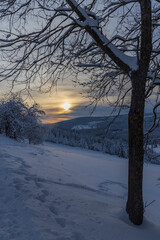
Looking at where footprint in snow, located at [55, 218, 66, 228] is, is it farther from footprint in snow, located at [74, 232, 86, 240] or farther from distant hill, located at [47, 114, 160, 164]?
distant hill, located at [47, 114, 160, 164]

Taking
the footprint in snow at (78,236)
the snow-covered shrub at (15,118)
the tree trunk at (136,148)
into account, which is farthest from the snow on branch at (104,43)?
the snow-covered shrub at (15,118)

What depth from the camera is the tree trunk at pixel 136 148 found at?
315 centimetres

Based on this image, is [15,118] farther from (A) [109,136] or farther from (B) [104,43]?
(B) [104,43]

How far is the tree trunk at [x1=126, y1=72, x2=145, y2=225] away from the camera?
10.3 feet

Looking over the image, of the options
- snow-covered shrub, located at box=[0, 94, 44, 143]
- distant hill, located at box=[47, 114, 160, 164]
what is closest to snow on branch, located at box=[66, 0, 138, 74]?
distant hill, located at box=[47, 114, 160, 164]

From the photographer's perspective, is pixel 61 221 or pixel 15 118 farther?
pixel 15 118

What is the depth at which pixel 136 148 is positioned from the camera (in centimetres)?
316

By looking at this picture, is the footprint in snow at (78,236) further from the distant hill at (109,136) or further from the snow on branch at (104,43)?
the snow on branch at (104,43)

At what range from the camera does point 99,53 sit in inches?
179

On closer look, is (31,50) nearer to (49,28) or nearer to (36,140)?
(49,28)

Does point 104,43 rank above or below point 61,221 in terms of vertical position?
above

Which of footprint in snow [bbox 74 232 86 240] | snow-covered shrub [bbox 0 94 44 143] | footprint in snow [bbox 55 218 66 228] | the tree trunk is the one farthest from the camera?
snow-covered shrub [bbox 0 94 44 143]

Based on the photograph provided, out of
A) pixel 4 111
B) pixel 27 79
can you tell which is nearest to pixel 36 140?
pixel 4 111

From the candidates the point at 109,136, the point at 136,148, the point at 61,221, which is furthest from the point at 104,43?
the point at 109,136
